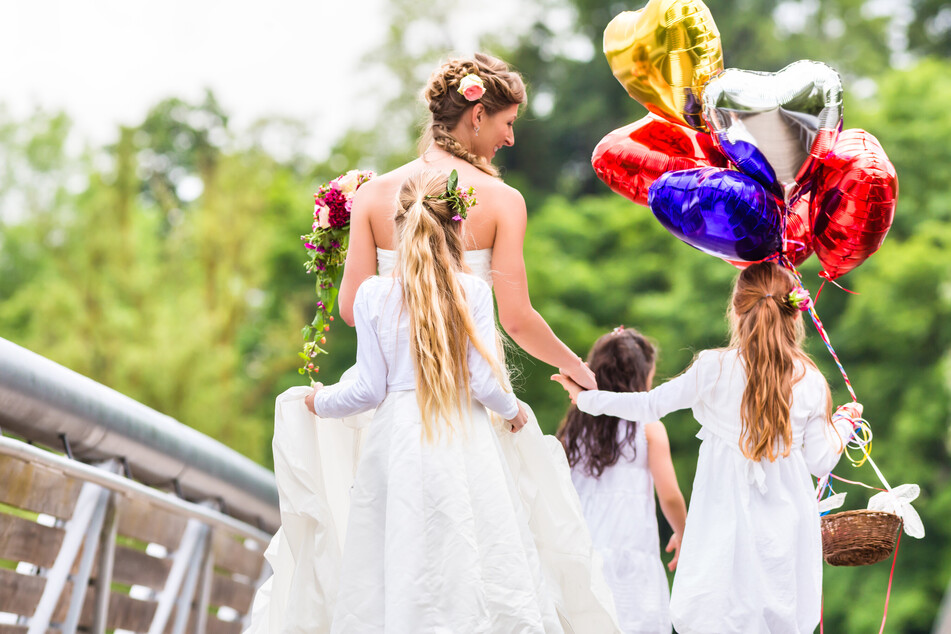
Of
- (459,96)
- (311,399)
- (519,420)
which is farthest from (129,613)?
(459,96)

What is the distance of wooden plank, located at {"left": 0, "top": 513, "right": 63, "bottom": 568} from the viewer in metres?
2.81

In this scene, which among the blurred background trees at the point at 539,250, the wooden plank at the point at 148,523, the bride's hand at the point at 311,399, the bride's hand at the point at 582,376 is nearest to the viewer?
the bride's hand at the point at 311,399

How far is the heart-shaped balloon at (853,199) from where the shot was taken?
327 cm

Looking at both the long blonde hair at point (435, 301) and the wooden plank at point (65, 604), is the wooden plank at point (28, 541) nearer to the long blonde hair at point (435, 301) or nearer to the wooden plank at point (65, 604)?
the wooden plank at point (65, 604)

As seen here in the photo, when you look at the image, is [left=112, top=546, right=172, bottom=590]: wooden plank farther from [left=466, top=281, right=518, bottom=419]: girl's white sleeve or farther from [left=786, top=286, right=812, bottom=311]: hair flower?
[left=786, top=286, right=812, bottom=311]: hair flower

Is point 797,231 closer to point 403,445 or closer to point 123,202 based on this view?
point 403,445

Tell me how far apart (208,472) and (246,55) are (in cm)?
1968

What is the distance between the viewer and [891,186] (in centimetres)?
330

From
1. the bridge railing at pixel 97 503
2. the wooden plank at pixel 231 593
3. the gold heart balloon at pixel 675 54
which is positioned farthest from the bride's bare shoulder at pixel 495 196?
the wooden plank at pixel 231 593

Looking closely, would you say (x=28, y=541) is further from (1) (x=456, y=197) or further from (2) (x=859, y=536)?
(2) (x=859, y=536)

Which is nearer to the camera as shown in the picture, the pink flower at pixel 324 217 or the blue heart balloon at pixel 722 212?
the blue heart balloon at pixel 722 212

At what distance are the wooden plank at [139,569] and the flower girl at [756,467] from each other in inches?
68.6

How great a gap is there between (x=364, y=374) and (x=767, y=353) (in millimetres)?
1222

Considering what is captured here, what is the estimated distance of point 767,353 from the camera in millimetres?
3191
